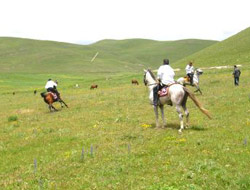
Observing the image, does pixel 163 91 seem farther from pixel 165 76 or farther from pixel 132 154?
pixel 132 154

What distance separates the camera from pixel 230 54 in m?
96.2

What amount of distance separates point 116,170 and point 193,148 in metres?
3.55

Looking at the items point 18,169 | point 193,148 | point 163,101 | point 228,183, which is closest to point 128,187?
point 228,183

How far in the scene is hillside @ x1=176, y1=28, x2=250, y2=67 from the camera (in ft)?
280

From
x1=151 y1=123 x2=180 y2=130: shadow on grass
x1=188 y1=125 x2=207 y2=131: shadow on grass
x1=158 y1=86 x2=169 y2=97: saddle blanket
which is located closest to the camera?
x1=188 y1=125 x2=207 y2=131: shadow on grass

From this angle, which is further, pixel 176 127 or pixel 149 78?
pixel 149 78

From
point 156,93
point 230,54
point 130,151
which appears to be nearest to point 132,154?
point 130,151

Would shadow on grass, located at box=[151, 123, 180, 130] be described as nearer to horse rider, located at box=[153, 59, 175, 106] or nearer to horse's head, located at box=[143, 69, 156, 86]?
horse rider, located at box=[153, 59, 175, 106]

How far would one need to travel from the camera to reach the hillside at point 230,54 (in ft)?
280

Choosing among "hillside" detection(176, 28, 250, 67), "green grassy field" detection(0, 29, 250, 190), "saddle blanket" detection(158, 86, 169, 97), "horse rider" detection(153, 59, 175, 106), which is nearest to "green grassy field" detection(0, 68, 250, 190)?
"green grassy field" detection(0, 29, 250, 190)

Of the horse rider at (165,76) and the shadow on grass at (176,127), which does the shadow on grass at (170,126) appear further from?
the horse rider at (165,76)

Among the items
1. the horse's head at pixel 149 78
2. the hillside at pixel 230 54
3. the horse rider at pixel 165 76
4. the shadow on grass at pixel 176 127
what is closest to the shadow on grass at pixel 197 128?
the shadow on grass at pixel 176 127

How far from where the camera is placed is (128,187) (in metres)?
9.48

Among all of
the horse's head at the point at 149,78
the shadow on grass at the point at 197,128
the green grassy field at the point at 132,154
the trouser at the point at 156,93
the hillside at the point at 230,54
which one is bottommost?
the green grassy field at the point at 132,154
